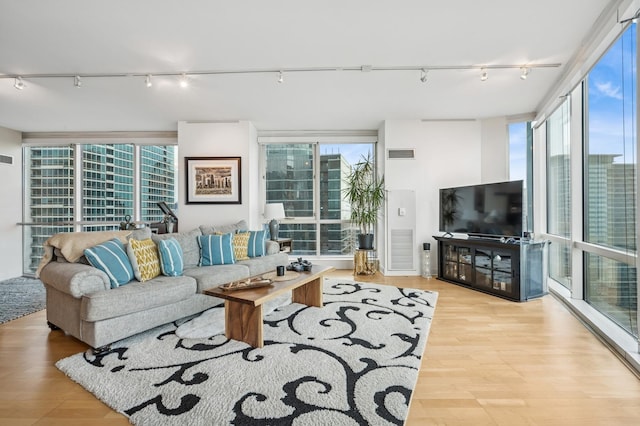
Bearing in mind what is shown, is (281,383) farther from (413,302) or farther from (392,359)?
(413,302)

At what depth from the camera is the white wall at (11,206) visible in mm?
4922

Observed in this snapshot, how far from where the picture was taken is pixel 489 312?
3.18 m

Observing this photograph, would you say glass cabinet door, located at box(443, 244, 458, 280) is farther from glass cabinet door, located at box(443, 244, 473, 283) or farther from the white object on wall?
the white object on wall

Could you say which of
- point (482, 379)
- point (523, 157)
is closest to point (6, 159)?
point (482, 379)

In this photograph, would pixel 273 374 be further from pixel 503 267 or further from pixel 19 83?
pixel 19 83

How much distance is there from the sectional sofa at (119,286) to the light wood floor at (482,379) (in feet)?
Answer: 1.06

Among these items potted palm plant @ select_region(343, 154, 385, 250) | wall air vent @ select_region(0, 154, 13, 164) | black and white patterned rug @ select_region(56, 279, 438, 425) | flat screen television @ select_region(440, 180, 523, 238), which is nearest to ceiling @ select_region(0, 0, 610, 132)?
wall air vent @ select_region(0, 154, 13, 164)

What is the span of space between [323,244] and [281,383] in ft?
12.8

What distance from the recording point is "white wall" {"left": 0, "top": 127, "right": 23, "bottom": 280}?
16.1 ft

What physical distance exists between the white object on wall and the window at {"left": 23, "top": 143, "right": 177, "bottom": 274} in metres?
4.10

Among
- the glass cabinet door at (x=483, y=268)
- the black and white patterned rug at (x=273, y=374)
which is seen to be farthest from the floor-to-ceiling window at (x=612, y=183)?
the black and white patterned rug at (x=273, y=374)

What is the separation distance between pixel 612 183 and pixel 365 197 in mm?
3046

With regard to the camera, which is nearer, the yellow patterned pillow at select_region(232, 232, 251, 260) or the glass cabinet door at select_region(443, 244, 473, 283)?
the yellow patterned pillow at select_region(232, 232, 251, 260)

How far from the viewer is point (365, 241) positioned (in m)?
4.98
